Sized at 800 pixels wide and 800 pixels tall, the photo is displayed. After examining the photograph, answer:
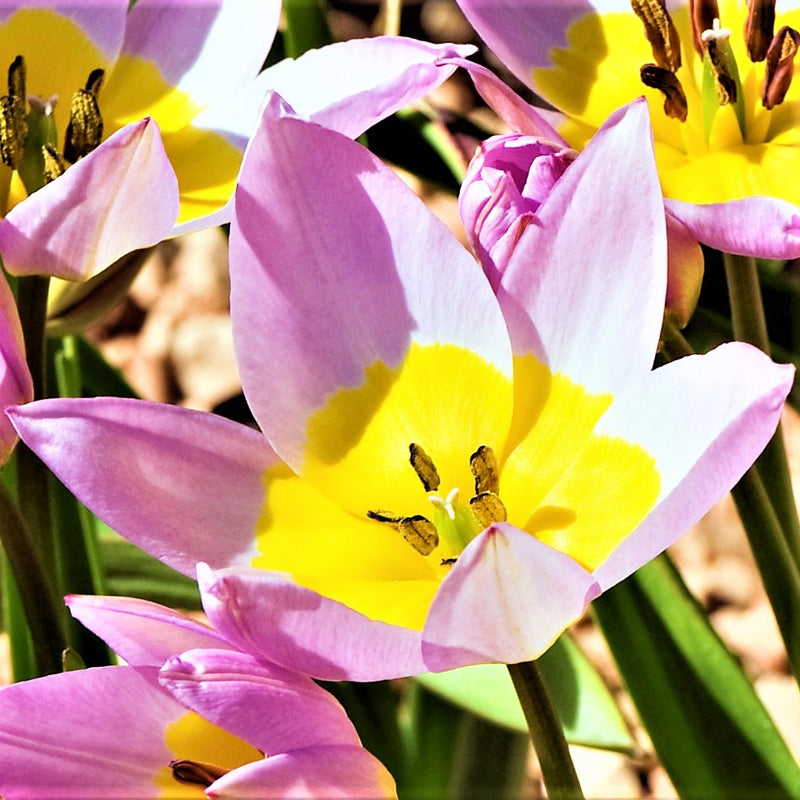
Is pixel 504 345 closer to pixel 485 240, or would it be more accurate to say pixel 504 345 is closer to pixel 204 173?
pixel 485 240

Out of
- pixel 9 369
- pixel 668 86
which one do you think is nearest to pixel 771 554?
pixel 668 86

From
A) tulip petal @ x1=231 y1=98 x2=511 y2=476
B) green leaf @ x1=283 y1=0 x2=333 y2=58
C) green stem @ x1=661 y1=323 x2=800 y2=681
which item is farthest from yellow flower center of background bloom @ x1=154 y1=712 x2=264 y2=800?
green leaf @ x1=283 y1=0 x2=333 y2=58

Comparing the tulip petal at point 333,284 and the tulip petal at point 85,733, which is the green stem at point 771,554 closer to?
the tulip petal at point 333,284

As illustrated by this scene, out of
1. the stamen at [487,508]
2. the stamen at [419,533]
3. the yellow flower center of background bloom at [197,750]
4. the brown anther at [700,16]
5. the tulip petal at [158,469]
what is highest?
the brown anther at [700,16]

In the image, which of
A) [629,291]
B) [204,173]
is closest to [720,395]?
[629,291]

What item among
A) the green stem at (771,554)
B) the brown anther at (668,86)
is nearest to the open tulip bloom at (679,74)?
the brown anther at (668,86)

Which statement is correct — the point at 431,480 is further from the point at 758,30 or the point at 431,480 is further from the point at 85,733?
the point at 758,30
